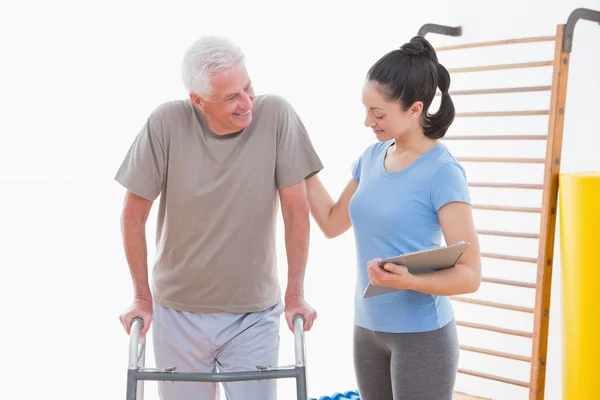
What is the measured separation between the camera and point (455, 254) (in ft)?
6.01

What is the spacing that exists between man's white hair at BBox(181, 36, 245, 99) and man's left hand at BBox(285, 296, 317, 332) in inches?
23.8

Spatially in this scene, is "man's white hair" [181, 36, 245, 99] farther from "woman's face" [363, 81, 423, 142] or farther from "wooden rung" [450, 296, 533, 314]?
"wooden rung" [450, 296, 533, 314]

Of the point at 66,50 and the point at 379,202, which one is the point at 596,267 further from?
the point at 66,50

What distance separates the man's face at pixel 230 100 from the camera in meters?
2.00

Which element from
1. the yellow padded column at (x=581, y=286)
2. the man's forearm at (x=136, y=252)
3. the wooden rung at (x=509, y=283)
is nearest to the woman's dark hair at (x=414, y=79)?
the man's forearm at (x=136, y=252)

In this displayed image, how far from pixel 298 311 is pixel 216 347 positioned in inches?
10.6

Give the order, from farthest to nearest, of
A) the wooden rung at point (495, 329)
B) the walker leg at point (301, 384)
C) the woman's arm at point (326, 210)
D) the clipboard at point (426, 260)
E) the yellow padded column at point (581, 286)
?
the wooden rung at point (495, 329)
the yellow padded column at point (581, 286)
the woman's arm at point (326, 210)
the walker leg at point (301, 384)
the clipboard at point (426, 260)

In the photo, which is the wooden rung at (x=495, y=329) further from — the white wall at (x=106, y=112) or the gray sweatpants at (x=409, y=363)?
the gray sweatpants at (x=409, y=363)

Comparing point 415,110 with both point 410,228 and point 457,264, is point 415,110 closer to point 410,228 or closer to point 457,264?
point 410,228

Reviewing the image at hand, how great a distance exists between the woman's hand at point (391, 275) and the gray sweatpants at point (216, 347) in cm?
42

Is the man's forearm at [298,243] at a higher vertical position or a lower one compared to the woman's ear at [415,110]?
lower

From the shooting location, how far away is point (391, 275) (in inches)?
73.3

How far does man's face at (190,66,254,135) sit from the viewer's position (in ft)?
6.57

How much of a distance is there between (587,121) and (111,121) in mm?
2328
